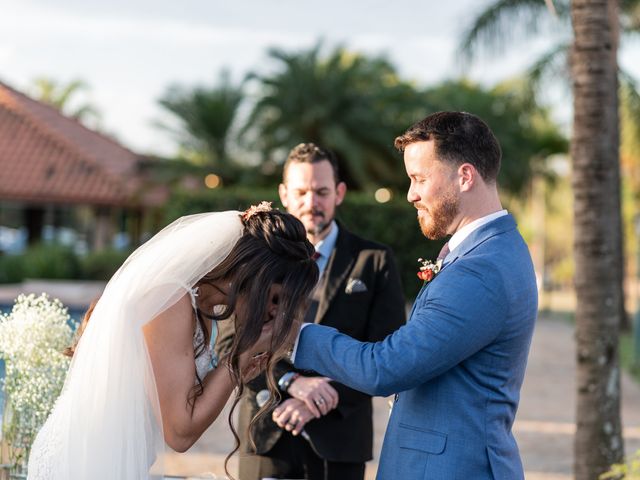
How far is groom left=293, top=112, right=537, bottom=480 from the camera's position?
248 cm

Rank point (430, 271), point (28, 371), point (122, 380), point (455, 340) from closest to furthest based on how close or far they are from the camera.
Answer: point (455, 340), point (122, 380), point (430, 271), point (28, 371)

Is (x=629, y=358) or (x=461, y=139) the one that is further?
(x=629, y=358)

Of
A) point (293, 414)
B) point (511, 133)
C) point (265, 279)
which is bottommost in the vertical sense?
point (293, 414)

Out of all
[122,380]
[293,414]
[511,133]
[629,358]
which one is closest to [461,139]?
[122,380]

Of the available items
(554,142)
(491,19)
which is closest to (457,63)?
(491,19)

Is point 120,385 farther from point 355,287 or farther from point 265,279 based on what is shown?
point 355,287

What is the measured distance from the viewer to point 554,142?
32.2m

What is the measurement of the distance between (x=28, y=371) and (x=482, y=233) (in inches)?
65.7

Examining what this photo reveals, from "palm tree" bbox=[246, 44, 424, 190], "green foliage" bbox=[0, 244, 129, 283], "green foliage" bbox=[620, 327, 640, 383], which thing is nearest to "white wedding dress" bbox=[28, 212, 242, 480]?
"green foliage" bbox=[620, 327, 640, 383]

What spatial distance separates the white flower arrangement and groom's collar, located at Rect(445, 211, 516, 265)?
58.1 inches

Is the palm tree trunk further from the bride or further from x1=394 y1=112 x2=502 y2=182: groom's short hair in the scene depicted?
the bride

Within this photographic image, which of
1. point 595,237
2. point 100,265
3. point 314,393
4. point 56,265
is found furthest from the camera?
point 100,265

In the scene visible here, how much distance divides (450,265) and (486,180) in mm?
287

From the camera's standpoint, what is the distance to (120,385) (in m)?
2.77
